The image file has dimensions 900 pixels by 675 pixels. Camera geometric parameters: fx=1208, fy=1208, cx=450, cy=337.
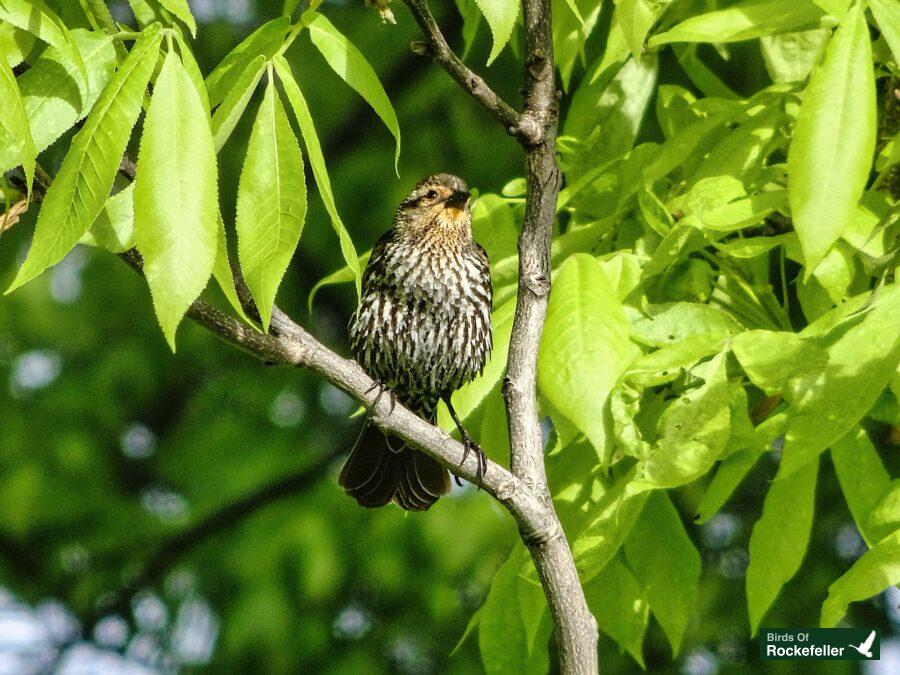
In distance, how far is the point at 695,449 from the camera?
7.89 feet

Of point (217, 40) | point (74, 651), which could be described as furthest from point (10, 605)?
point (217, 40)

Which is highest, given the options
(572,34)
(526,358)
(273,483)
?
(572,34)

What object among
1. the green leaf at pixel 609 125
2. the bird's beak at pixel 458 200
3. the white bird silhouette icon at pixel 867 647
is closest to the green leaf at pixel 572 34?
the green leaf at pixel 609 125

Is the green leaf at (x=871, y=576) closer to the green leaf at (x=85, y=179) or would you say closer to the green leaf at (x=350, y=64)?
the green leaf at (x=350, y=64)

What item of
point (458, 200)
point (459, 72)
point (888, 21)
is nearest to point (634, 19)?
point (459, 72)

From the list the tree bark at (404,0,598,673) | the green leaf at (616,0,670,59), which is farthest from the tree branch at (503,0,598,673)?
the green leaf at (616,0,670,59)

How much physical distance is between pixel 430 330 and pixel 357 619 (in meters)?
2.05

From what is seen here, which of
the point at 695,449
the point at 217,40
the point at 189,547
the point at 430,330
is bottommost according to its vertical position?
the point at 189,547

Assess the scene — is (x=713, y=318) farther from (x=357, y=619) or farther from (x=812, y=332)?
(x=357, y=619)

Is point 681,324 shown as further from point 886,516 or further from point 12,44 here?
point 12,44

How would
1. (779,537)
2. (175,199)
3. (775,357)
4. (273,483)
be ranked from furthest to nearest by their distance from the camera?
1. (273,483)
2. (779,537)
3. (775,357)
4. (175,199)

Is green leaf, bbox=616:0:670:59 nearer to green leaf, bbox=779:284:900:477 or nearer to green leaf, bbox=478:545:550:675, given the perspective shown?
green leaf, bbox=779:284:900:477

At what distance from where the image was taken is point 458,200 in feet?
14.3

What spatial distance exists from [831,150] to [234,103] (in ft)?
3.39
